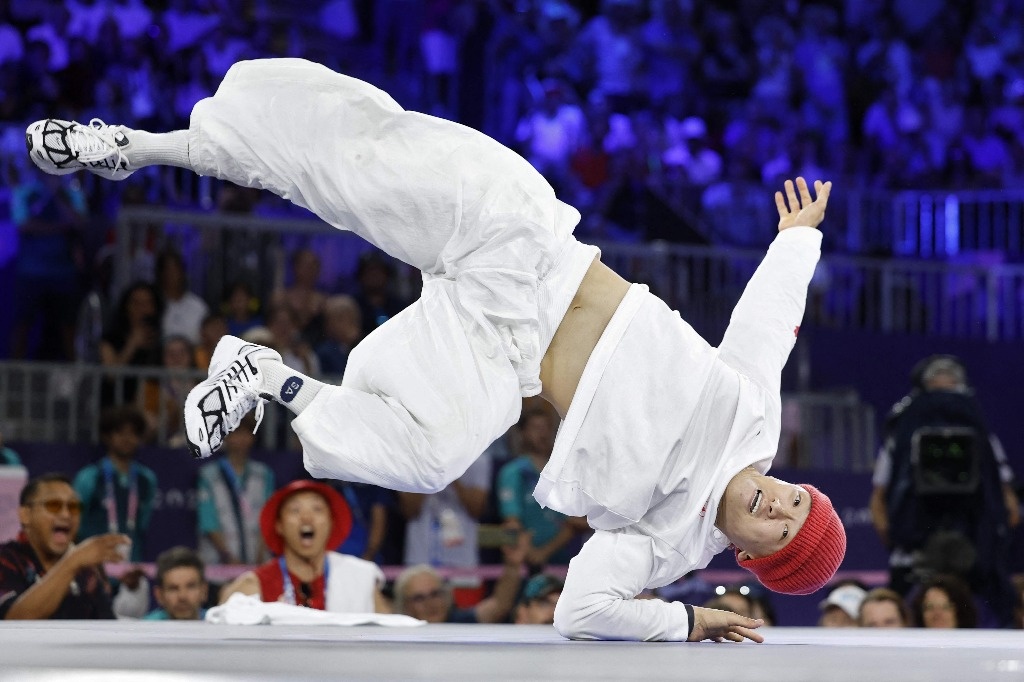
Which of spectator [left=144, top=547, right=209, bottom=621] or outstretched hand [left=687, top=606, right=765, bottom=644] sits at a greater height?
outstretched hand [left=687, top=606, right=765, bottom=644]

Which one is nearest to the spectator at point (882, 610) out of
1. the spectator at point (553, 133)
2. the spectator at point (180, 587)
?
the spectator at point (180, 587)

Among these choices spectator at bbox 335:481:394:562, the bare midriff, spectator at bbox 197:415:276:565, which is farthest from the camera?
spectator at bbox 335:481:394:562

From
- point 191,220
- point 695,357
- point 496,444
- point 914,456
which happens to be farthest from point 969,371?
point 695,357

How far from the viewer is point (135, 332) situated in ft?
19.8

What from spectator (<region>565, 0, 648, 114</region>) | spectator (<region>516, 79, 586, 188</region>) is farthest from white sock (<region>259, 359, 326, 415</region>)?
spectator (<region>565, 0, 648, 114</region>)

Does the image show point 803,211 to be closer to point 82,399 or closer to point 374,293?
point 374,293

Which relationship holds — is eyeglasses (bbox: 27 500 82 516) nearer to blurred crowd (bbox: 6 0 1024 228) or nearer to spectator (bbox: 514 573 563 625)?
spectator (bbox: 514 573 563 625)

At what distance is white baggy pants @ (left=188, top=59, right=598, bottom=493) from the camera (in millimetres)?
2934

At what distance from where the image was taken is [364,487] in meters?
5.54

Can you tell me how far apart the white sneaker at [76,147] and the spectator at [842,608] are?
3.15 metres

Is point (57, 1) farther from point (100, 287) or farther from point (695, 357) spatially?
point (695, 357)

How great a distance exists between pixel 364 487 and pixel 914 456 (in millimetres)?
2250

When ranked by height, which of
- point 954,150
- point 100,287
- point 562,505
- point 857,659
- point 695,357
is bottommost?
point 857,659

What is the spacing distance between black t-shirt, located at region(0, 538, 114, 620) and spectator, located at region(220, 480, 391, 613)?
41cm
